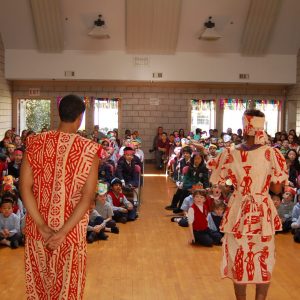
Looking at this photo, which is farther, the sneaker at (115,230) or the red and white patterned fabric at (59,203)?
the sneaker at (115,230)

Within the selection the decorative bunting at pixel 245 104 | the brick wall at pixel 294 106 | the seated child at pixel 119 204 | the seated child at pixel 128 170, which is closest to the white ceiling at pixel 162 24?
the brick wall at pixel 294 106

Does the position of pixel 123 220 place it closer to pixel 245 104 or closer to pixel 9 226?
pixel 9 226

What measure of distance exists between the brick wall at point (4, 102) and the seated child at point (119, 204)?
7.58 meters

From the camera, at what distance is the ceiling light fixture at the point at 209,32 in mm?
12977

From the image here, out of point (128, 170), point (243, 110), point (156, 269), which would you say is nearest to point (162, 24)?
point (243, 110)

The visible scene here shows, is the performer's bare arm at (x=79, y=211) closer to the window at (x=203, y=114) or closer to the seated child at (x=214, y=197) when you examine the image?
the seated child at (x=214, y=197)

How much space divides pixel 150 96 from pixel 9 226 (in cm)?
1023

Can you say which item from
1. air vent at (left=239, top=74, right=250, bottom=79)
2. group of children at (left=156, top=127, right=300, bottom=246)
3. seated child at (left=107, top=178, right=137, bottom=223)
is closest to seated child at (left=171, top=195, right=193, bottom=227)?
group of children at (left=156, top=127, right=300, bottom=246)

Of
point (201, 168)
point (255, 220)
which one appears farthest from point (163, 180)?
point (255, 220)

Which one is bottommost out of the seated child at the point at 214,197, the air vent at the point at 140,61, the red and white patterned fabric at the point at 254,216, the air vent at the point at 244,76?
the seated child at the point at 214,197

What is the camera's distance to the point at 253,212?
120 inches

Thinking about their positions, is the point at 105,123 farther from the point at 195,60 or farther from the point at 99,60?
the point at 195,60

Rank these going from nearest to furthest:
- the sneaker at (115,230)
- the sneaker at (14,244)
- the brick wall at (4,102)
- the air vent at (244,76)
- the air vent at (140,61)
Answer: the sneaker at (14,244)
the sneaker at (115,230)
the brick wall at (4,102)
the air vent at (140,61)
the air vent at (244,76)

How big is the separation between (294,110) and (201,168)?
27.0ft
